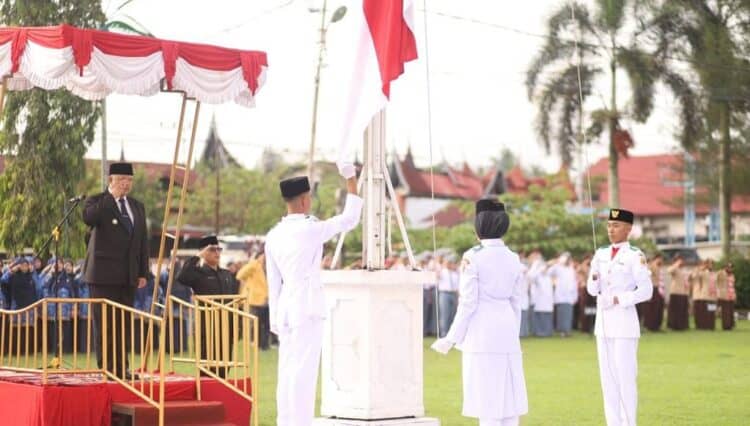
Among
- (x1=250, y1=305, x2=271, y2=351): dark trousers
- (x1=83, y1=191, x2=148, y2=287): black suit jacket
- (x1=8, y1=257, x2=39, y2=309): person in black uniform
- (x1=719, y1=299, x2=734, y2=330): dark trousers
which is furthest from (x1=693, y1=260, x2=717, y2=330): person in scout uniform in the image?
(x1=83, y1=191, x2=148, y2=287): black suit jacket

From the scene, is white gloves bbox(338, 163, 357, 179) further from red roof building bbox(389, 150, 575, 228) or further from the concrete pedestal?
red roof building bbox(389, 150, 575, 228)

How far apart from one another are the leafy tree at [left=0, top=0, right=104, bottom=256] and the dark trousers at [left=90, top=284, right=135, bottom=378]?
906cm

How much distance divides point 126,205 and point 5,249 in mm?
11167

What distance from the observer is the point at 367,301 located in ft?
37.6

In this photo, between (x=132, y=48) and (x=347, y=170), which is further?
(x=132, y=48)

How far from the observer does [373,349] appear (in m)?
11.5

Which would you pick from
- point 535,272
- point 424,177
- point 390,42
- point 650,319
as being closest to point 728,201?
point 650,319

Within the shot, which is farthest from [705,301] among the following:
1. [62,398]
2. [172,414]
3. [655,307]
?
[62,398]

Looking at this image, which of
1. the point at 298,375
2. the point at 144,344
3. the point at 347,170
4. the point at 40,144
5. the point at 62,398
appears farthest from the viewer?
the point at 40,144

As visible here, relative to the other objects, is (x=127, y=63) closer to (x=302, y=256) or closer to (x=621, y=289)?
(x=302, y=256)

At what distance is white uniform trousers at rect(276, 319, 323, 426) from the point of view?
9.65 meters

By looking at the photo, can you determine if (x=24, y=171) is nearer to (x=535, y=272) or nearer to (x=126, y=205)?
(x=126, y=205)

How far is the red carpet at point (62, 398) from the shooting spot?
34.8 feet

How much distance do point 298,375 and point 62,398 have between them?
7.30 ft
